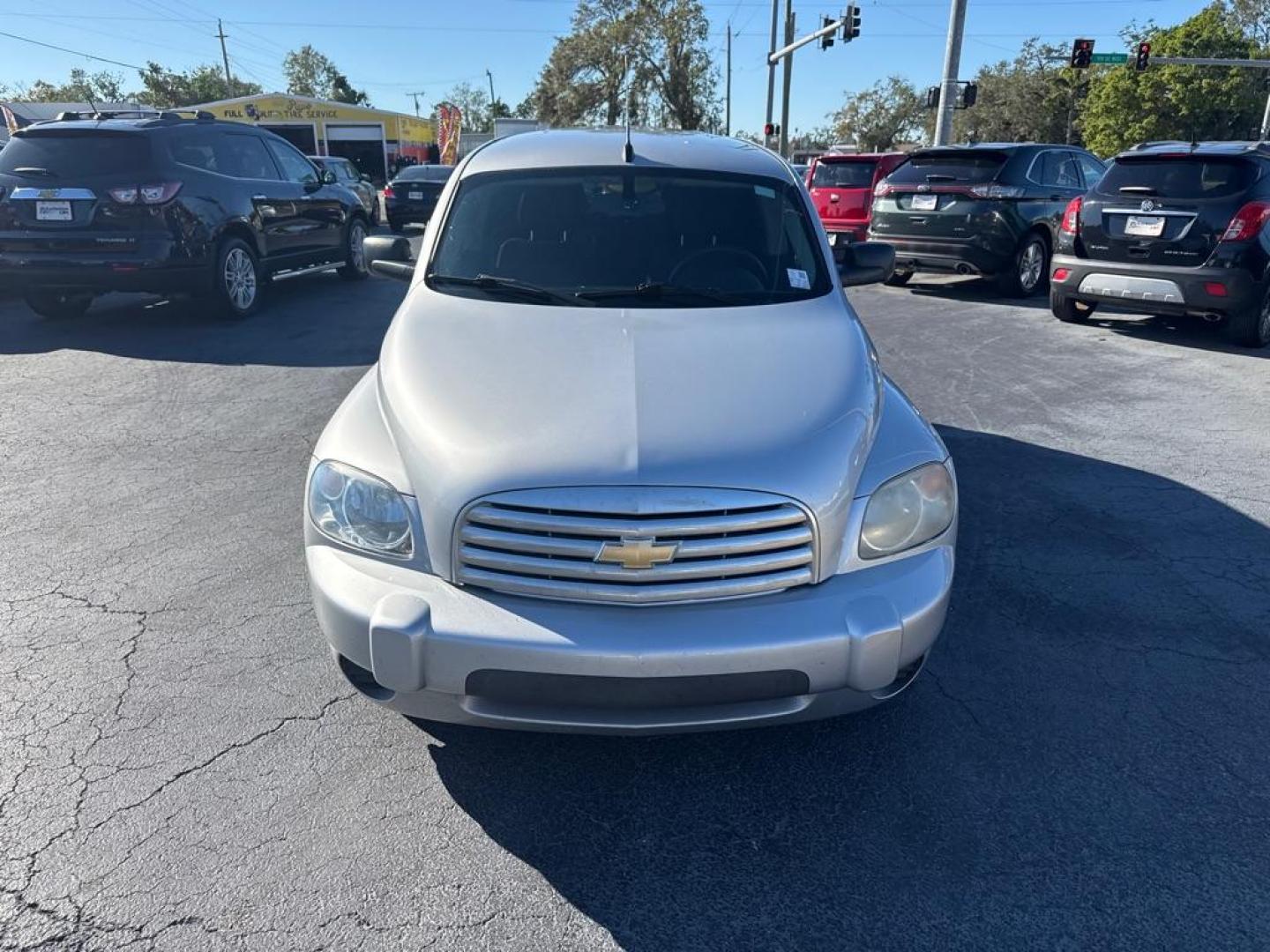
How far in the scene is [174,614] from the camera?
3449 mm

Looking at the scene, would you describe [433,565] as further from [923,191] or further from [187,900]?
[923,191]

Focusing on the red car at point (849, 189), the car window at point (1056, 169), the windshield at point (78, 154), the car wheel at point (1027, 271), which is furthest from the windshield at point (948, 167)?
the windshield at point (78, 154)

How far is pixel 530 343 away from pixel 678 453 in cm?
86

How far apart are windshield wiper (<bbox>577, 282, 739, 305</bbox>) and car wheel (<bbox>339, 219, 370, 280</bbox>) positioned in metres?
8.97

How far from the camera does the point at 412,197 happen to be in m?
18.7

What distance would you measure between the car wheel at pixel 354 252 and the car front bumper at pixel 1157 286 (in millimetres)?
8433

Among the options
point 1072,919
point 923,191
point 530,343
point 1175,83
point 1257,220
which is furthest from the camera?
point 1175,83

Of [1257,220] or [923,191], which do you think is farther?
[923,191]

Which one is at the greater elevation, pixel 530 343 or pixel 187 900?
pixel 530 343

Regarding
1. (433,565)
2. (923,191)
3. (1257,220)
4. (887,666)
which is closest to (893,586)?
(887,666)

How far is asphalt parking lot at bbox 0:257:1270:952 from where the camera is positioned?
212 cm

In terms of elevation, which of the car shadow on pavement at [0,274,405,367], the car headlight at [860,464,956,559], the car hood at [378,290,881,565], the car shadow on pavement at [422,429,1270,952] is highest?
the car hood at [378,290,881,565]

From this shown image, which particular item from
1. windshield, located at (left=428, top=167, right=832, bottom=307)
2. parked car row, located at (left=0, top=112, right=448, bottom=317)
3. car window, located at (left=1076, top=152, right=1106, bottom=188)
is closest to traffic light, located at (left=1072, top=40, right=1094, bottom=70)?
car window, located at (left=1076, top=152, right=1106, bottom=188)

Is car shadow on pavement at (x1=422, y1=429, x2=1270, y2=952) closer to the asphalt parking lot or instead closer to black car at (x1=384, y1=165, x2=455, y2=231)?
the asphalt parking lot
